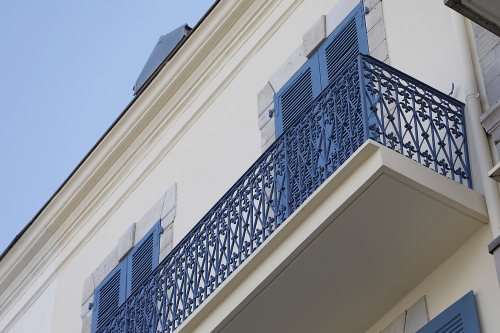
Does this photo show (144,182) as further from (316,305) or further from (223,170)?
(316,305)

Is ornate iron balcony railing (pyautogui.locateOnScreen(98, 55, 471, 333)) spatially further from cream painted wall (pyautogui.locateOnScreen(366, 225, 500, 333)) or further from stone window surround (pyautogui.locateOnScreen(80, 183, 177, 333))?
stone window surround (pyautogui.locateOnScreen(80, 183, 177, 333))

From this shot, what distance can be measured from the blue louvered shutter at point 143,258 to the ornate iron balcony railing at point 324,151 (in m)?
1.80

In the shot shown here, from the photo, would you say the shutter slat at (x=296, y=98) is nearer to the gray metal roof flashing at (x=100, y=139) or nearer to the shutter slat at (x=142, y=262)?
the gray metal roof flashing at (x=100, y=139)

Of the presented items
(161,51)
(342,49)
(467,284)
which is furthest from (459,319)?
(161,51)

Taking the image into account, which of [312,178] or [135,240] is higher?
[135,240]

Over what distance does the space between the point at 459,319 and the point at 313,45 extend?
12.3ft

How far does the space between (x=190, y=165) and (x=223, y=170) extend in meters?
0.74

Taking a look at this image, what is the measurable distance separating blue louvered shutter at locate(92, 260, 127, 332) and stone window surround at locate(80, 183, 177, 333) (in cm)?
11

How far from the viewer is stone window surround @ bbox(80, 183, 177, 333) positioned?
1102cm

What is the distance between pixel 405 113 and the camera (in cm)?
813

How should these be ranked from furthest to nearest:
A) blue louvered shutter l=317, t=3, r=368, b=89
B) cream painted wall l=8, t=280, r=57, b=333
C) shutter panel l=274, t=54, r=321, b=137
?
1. cream painted wall l=8, t=280, r=57, b=333
2. shutter panel l=274, t=54, r=321, b=137
3. blue louvered shutter l=317, t=3, r=368, b=89

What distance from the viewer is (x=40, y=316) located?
12.9 meters

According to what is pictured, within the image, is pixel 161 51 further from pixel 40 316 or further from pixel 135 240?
pixel 40 316

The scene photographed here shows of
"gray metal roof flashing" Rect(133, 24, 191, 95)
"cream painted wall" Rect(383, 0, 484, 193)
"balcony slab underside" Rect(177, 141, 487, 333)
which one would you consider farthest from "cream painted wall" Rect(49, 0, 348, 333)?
"balcony slab underside" Rect(177, 141, 487, 333)
